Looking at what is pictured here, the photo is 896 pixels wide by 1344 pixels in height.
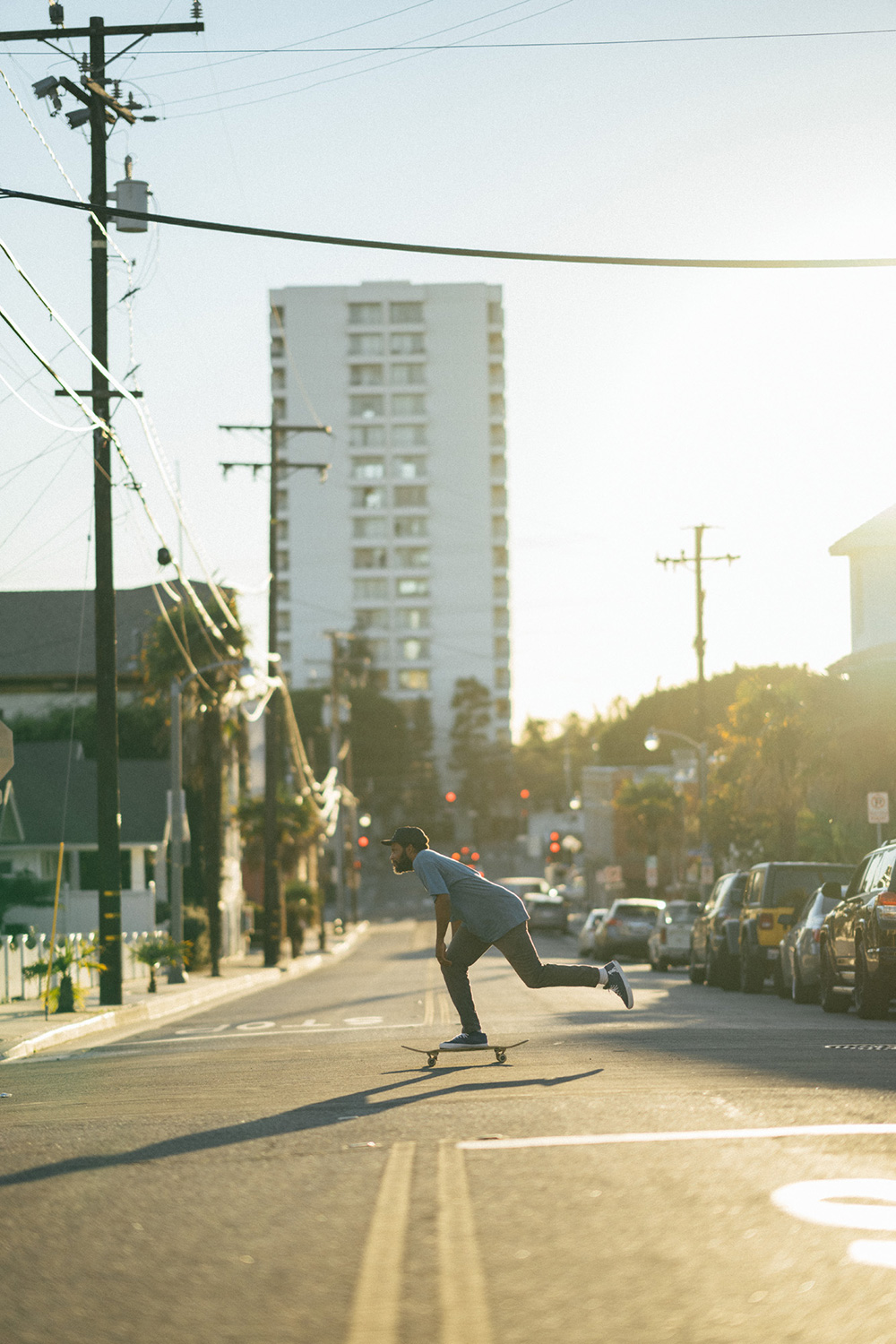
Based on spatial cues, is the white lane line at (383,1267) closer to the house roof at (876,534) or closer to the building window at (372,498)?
the house roof at (876,534)

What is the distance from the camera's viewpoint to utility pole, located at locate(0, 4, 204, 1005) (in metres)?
25.0

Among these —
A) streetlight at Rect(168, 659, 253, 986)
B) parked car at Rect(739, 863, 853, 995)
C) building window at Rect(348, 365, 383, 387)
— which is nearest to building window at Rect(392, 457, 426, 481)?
building window at Rect(348, 365, 383, 387)

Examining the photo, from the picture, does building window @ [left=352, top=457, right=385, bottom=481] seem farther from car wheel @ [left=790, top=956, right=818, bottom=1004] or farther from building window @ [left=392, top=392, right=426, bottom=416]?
car wheel @ [left=790, top=956, right=818, bottom=1004]

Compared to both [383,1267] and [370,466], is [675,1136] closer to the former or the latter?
[383,1267]

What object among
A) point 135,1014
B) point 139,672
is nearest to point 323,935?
point 139,672

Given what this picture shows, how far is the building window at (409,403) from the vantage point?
12719 centimetres

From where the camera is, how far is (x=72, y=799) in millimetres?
48875

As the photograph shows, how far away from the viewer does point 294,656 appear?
12531 cm

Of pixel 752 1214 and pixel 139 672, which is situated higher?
pixel 139 672

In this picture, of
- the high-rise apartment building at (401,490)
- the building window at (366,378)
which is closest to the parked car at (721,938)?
the high-rise apartment building at (401,490)

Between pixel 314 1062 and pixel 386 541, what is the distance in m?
114

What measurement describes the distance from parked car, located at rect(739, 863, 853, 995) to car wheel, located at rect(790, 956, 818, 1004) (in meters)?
2.57

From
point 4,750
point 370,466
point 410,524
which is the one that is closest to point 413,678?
point 410,524

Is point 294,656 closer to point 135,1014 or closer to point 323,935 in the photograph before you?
A: point 323,935
